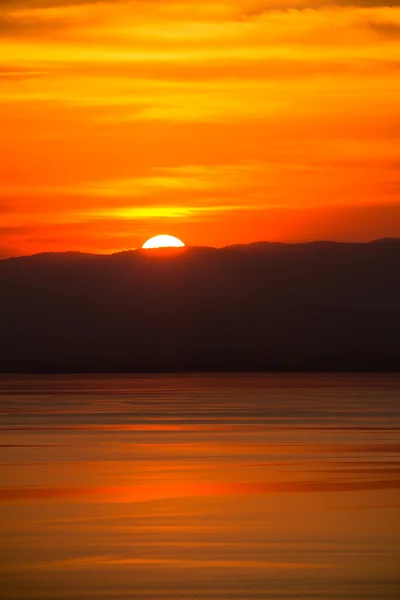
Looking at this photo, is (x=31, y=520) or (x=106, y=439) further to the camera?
(x=106, y=439)

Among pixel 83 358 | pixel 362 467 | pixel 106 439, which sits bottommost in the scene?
pixel 362 467

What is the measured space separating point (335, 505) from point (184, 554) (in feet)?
13.4

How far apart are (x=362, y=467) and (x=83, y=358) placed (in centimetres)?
17539

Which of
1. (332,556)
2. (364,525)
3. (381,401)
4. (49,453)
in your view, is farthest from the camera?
(381,401)

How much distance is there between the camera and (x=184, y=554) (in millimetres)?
15602

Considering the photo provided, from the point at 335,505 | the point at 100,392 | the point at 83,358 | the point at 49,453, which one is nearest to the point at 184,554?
the point at 335,505

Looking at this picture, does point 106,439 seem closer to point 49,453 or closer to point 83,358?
point 49,453

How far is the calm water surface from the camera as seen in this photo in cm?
1415

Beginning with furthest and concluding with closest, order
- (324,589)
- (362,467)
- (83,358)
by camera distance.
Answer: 1. (83,358)
2. (362,467)
3. (324,589)

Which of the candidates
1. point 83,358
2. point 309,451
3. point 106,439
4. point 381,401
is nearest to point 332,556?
point 309,451

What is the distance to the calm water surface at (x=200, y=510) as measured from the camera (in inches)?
557

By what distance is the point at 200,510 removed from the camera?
62.2 ft

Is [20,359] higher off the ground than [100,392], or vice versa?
[20,359]

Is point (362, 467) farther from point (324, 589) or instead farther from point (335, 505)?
point (324, 589)
